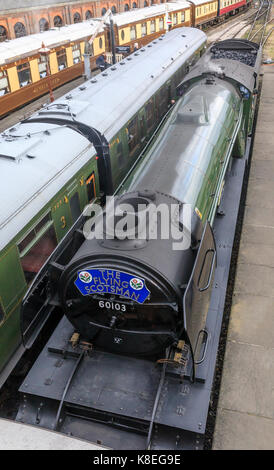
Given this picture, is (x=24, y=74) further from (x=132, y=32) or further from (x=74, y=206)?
(x=74, y=206)

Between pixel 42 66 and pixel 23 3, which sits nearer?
pixel 42 66

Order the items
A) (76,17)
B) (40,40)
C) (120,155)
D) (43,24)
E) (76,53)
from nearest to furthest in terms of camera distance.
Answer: (120,155) < (40,40) < (76,53) < (43,24) < (76,17)

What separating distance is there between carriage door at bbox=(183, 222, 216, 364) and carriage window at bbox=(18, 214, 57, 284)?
314cm

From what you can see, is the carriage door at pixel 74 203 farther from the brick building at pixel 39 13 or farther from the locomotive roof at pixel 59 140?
the brick building at pixel 39 13

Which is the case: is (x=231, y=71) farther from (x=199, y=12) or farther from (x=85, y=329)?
(x=199, y=12)

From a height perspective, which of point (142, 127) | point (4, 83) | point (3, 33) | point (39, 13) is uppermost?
point (39, 13)

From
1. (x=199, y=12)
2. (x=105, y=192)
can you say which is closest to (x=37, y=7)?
(x=199, y=12)

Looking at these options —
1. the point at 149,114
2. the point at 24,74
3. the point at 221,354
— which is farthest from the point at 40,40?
the point at 221,354

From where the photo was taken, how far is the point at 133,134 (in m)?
11.9

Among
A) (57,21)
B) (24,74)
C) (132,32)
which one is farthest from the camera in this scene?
(57,21)

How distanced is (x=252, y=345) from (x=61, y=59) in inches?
863

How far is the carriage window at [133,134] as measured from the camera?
11.5 metres

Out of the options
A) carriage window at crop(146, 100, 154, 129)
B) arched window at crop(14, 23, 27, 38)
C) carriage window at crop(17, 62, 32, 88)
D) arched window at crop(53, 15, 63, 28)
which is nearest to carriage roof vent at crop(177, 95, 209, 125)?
carriage window at crop(146, 100, 154, 129)

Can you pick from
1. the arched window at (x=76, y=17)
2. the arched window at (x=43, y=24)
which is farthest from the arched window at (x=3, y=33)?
the arched window at (x=76, y=17)
